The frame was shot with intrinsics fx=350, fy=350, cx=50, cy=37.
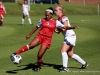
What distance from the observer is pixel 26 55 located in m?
14.8

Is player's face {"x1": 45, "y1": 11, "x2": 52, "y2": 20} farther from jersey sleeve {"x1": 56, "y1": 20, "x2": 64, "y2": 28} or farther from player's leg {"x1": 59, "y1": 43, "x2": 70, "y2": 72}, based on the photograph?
player's leg {"x1": 59, "y1": 43, "x2": 70, "y2": 72}

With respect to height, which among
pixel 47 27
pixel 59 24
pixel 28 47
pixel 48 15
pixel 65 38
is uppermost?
pixel 48 15

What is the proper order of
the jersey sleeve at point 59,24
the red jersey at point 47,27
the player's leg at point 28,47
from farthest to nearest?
the red jersey at point 47,27 → the jersey sleeve at point 59,24 → the player's leg at point 28,47

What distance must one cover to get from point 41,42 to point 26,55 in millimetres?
3493

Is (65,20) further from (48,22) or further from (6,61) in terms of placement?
(6,61)

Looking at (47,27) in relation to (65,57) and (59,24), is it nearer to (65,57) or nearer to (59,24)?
(59,24)

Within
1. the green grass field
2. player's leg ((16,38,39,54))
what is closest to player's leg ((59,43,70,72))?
the green grass field

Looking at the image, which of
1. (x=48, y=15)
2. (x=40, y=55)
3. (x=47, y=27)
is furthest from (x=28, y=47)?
(x=48, y=15)

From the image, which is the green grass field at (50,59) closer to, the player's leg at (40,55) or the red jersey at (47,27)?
the player's leg at (40,55)

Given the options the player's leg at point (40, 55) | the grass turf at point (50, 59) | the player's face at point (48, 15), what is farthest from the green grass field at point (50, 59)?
the player's face at point (48, 15)

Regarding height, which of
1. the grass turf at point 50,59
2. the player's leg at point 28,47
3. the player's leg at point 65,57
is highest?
the player's leg at point 28,47

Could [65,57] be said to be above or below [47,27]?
below

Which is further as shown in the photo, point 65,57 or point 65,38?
point 65,38

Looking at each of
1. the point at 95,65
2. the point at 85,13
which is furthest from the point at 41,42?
the point at 85,13
